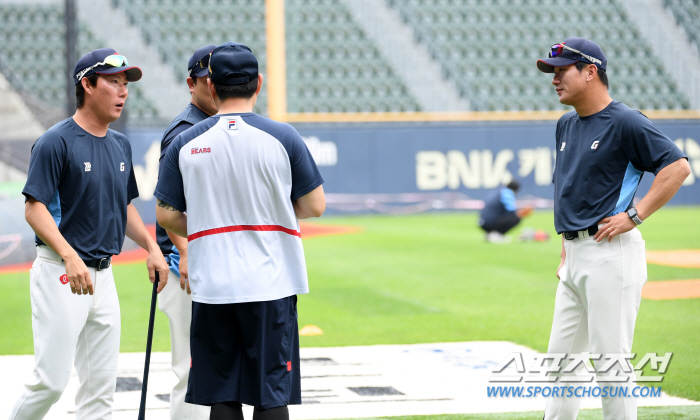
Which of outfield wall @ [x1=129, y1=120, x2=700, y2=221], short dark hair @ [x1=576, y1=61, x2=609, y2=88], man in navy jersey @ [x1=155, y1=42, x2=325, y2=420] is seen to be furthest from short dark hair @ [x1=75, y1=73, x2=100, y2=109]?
outfield wall @ [x1=129, y1=120, x2=700, y2=221]

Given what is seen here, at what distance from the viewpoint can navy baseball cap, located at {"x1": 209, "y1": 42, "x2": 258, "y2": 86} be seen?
333cm

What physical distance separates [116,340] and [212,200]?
49.8 inches

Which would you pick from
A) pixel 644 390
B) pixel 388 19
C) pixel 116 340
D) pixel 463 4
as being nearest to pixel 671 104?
pixel 463 4

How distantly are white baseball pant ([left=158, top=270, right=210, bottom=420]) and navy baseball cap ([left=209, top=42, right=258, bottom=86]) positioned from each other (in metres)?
1.41

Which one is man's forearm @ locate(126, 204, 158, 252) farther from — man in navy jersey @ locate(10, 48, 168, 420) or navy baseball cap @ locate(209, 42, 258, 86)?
navy baseball cap @ locate(209, 42, 258, 86)

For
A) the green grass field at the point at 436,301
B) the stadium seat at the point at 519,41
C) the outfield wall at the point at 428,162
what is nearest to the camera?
the green grass field at the point at 436,301

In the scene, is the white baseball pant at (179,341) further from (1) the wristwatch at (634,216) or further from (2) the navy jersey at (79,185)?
(1) the wristwatch at (634,216)

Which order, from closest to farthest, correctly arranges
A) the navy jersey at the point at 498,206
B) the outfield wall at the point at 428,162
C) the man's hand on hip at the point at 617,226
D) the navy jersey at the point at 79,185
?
1. the navy jersey at the point at 79,185
2. the man's hand on hip at the point at 617,226
3. the navy jersey at the point at 498,206
4. the outfield wall at the point at 428,162

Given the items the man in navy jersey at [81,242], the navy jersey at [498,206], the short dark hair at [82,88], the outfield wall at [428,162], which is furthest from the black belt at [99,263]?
the outfield wall at [428,162]

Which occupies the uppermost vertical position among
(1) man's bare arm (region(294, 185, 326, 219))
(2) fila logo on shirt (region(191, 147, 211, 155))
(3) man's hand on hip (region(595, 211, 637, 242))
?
(2) fila logo on shirt (region(191, 147, 211, 155))

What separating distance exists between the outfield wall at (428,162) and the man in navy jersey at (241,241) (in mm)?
22532

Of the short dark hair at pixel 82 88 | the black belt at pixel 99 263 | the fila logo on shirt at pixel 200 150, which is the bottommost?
the black belt at pixel 99 263

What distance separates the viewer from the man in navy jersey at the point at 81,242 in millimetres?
3838

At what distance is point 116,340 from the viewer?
4.14 m
